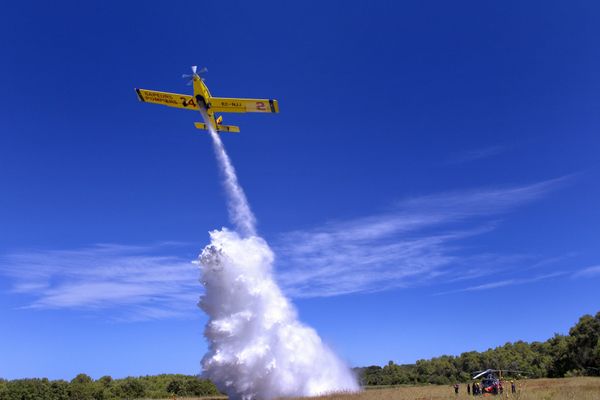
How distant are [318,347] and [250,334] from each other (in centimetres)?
1136

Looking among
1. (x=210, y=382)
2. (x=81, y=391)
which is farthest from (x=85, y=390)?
(x=210, y=382)

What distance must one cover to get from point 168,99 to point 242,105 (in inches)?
320

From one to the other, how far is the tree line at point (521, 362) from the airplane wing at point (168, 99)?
39491mm

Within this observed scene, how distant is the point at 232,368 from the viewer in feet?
152

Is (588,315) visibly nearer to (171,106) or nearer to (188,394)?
(188,394)

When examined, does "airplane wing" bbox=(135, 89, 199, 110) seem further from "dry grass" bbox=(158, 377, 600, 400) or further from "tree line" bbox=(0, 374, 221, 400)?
"tree line" bbox=(0, 374, 221, 400)

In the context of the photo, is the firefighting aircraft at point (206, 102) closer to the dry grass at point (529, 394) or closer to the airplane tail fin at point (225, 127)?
the airplane tail fin at point (225, 127)

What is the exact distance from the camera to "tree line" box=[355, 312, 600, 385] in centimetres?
8362

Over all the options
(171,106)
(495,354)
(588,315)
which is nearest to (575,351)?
(588,315)

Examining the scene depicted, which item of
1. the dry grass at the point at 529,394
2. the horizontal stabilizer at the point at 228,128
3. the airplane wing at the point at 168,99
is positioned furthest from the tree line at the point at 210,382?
the airplane wing at the point at 168,99

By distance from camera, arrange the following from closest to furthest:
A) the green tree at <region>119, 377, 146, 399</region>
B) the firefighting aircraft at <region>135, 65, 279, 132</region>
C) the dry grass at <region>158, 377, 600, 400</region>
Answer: the dry grass at <region>158, 377, 600, 400</region> → the firefighting aircraft at <region>135, 65, 279, 132</region> → the green tree at <region>119, 377, 146, 399</region>

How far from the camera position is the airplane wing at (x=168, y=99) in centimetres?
4928

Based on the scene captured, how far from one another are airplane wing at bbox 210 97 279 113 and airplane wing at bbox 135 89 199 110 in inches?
86.9

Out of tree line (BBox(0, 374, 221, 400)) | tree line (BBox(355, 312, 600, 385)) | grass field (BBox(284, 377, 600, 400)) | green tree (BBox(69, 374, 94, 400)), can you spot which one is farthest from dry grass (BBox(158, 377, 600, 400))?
green tree (BBox(69, 374, 94, 400))
